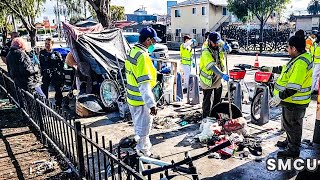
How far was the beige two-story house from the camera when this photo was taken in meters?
39.0

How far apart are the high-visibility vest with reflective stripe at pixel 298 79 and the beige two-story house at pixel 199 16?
3318 centimetres

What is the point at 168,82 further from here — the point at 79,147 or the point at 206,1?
the point at 206,1

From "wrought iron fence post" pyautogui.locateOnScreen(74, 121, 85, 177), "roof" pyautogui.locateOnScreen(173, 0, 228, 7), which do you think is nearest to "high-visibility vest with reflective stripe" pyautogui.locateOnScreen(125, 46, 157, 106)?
"wrought iron fence post" pyautogui.locateOnScreen(74, 121, 85, 177)

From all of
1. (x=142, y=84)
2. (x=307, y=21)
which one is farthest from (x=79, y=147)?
(x=307, y=21)

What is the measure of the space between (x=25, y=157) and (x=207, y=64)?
12.6 ft

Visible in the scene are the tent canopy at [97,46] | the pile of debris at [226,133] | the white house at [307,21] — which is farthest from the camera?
the white house at [307,21]

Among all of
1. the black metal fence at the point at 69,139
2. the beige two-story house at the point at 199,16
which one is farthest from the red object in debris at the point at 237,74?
the beige two-story house at the point at 199,16

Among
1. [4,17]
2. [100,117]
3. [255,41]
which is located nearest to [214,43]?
[100,117]

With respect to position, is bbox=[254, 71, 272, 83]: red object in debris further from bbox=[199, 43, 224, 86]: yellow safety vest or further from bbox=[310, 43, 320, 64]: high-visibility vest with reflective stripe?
bbox=[310, 43, 320, 64]: high-visibility vest with reflective stripe

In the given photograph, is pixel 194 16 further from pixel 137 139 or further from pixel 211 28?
pixel 137 139

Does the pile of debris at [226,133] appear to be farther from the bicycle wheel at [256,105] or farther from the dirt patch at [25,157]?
the dirt patch at [25,157]

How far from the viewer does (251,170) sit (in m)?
4.43

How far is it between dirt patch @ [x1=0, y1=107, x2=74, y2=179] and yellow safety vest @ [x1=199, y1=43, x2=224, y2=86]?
3182 mm

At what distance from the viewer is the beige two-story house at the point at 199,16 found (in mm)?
39031
